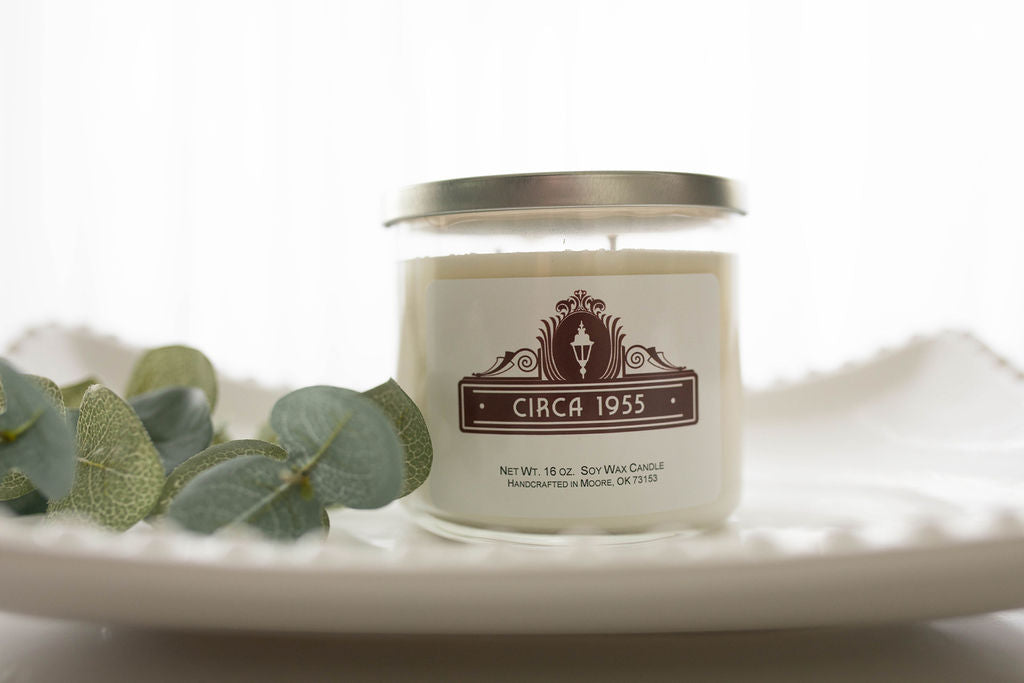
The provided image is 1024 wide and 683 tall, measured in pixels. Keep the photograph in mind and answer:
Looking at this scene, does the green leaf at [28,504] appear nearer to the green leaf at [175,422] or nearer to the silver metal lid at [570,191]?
the green leaf at [175,422]

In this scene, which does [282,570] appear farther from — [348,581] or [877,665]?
[877,665]

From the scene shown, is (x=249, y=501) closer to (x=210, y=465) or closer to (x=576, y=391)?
(x=210, y=465)

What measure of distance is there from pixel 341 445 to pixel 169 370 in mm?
356

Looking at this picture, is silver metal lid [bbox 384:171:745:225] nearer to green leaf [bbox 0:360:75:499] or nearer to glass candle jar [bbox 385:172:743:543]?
glass candle jar [bbox 385:172:743:543]

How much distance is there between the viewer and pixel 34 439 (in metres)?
0.52

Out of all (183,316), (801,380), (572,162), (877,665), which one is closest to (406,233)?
(877,665)

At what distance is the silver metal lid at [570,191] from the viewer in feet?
2.07

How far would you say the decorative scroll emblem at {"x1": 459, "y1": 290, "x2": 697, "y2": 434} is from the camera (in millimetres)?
624

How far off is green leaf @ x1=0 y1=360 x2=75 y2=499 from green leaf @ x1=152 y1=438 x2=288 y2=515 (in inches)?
2.5

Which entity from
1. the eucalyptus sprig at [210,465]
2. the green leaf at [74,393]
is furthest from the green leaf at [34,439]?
the green leaf at [74,393]

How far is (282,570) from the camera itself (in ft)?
1.39

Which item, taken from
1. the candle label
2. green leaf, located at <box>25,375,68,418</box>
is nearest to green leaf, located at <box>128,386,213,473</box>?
green leaf, located at <box>25,375,68,418</box>

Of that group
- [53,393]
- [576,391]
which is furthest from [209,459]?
[576,391]

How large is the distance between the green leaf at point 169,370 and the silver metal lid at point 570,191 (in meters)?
0.27
